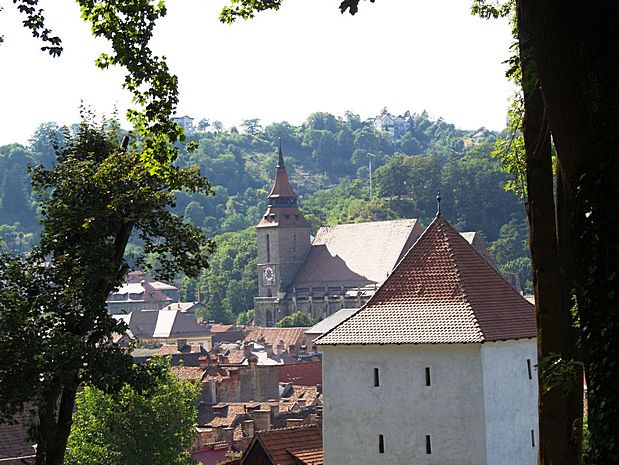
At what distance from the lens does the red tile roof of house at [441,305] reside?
19734mm

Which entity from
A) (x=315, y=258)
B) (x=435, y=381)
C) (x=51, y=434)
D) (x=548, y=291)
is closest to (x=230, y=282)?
(x=315, y=258)

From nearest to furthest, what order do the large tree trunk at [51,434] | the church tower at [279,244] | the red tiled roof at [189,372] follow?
the large tree trunk at [51,434], the red tiled roof at [189,372], the church tower at [279,244]

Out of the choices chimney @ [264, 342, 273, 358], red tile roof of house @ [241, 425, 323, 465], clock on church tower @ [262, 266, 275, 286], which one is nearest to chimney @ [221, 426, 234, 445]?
red tile roof of house @ [241, 425, 323, 465]

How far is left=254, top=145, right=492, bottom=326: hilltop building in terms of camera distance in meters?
113

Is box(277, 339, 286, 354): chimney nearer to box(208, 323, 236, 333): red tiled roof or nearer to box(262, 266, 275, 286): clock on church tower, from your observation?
box(208, 323, 236, 333): red tiled roof

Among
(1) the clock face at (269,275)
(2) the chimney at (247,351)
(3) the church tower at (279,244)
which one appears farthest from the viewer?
(1) the clock face at (269,275)

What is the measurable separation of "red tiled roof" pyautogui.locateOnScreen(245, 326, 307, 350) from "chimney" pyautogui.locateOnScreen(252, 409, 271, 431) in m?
47.9

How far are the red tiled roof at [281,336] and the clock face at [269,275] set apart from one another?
64.0 feet

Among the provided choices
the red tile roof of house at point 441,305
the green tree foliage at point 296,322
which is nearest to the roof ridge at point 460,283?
the red tile roof of house at point 441,305

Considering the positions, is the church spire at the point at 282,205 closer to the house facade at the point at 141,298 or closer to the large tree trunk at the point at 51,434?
the house facade at the point at 141,298

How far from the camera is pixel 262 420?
44.4 meters

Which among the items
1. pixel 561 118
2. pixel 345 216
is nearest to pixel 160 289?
pixel 345 216

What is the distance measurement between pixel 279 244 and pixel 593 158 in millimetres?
115763

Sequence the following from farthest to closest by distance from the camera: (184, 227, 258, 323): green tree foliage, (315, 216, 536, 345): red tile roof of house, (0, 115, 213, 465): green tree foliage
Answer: (184, 227, 258, 323): green tree foliage → (315, 216, 536, 345): red tile roof of house → (0, 115, 213, 465): green tree foliage
